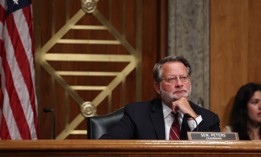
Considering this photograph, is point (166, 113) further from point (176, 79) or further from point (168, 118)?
point (176, 79)

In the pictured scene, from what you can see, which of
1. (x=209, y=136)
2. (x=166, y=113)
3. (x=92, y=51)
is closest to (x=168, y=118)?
(x=166, y=113)

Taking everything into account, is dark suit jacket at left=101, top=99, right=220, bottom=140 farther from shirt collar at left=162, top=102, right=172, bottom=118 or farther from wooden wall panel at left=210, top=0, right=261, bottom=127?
wooden wall panel at left=210, top=0, right=261, bottom=127

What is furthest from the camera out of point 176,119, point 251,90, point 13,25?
point 251,90

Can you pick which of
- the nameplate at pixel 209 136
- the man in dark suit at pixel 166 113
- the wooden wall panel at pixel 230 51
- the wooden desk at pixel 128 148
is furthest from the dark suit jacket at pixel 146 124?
the wooden wall panel at pixel 230 51

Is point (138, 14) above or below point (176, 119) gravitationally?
above

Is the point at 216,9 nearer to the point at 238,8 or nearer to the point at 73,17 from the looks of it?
the point at 238,8

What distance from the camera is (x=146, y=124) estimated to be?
3.80m

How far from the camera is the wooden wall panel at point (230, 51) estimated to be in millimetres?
5664

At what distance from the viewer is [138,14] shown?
5.74 metres

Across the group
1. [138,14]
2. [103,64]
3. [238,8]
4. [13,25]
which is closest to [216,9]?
[238,8]

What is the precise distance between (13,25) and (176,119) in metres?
1.70

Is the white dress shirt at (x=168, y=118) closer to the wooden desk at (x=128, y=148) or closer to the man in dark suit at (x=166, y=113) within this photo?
the man in dark suit at (x=166, y=113)

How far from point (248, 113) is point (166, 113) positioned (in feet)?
5.16

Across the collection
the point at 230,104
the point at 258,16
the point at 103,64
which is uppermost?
the point at 258,16
